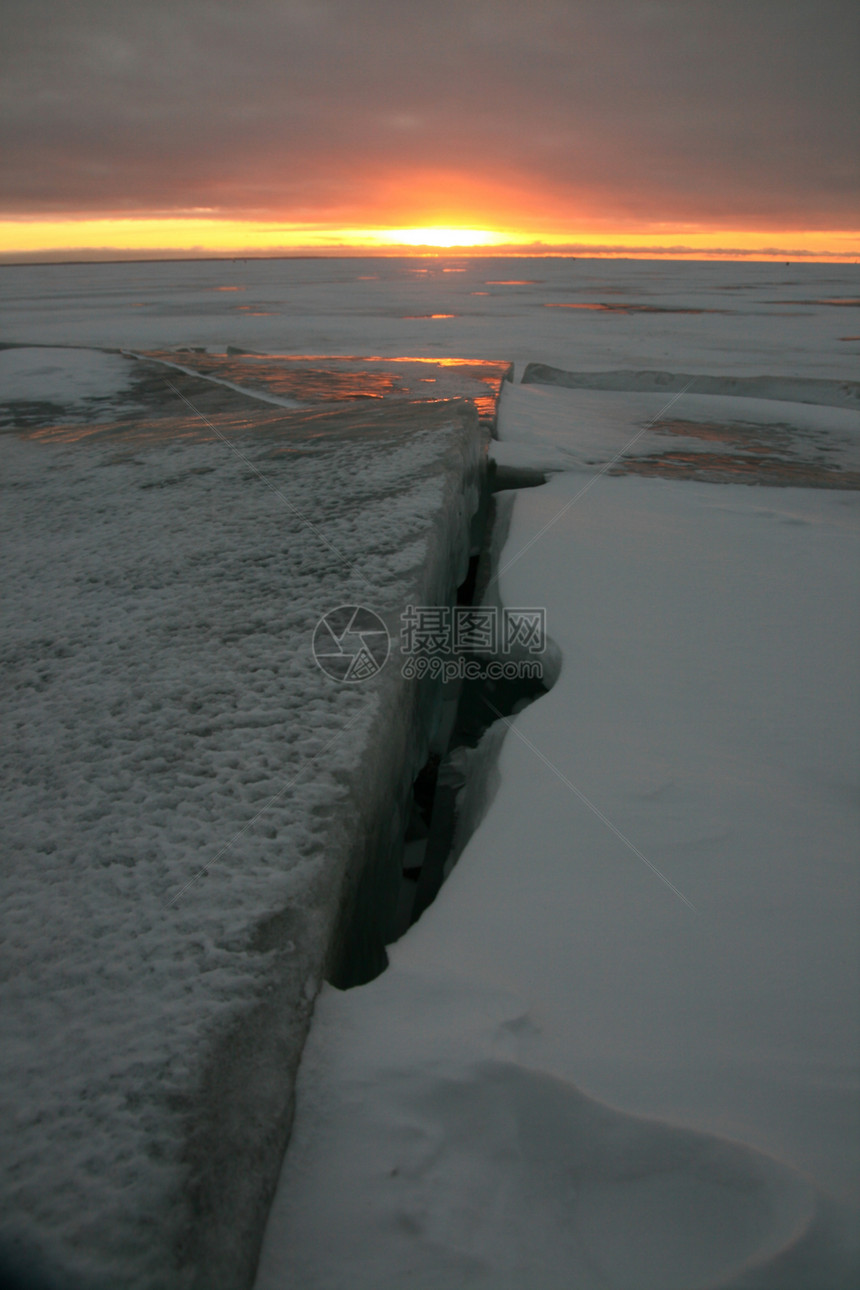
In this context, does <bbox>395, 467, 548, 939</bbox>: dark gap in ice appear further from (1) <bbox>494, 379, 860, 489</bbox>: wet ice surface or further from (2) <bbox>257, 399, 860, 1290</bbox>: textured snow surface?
(1) <bbox>494, 379, 860, 489</bbox>: wet ice surface

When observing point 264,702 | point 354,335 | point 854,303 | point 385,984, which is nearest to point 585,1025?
point 385,984

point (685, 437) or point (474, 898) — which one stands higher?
point (685, 437)

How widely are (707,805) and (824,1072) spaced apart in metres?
0.42

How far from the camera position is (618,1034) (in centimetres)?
78

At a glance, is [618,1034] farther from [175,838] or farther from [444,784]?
[444,784]

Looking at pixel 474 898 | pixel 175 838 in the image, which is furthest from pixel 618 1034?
pixel 175 838

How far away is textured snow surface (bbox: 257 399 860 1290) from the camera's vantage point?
624 millimetres

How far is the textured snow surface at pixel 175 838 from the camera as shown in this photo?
0.60 metres

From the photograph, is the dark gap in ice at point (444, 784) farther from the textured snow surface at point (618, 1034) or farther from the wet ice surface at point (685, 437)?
the wet ice surface at point (685, 437)

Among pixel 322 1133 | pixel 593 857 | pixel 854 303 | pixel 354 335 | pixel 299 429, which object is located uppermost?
pixel 854 303

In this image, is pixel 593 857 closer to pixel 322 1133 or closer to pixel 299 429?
pixel 322 1133

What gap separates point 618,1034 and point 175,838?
1.90 ft

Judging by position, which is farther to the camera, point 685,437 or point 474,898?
point 685,437

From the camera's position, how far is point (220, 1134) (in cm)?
63
